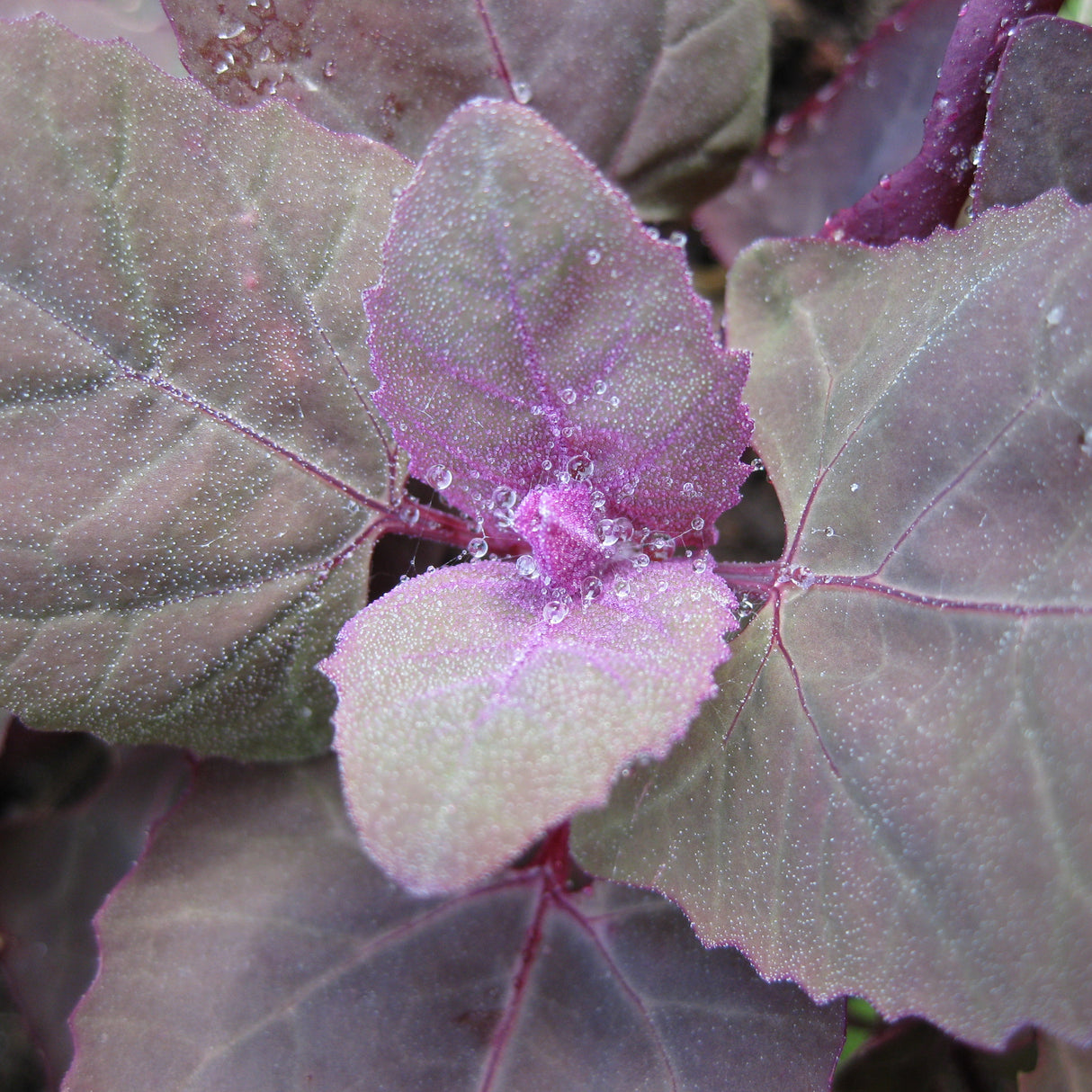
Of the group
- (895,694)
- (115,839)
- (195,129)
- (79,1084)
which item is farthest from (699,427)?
(115,839)

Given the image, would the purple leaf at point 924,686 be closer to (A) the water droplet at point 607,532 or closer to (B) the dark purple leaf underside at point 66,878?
(A) the water droplet at point 607,532

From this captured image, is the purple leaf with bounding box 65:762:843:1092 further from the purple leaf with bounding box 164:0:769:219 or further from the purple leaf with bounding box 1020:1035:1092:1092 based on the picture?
the purple leaf with bounding box 164:0:769:219

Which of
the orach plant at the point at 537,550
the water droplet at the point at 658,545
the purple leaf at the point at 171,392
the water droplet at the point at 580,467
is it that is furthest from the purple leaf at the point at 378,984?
the water droplet at the point at 580,467

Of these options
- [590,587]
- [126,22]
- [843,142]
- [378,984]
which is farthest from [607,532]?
[126,22]

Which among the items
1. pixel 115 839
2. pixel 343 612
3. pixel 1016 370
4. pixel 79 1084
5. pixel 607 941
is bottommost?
pixel 115 839

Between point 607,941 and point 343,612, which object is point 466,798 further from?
point 607,941

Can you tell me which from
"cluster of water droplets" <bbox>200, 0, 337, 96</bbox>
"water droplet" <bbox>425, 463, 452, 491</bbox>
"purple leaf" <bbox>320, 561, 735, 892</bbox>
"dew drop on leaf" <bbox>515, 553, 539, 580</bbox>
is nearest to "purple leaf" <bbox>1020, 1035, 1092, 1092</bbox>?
"purple leaf" <bbox>320, 561, 735, 892</bbox>
